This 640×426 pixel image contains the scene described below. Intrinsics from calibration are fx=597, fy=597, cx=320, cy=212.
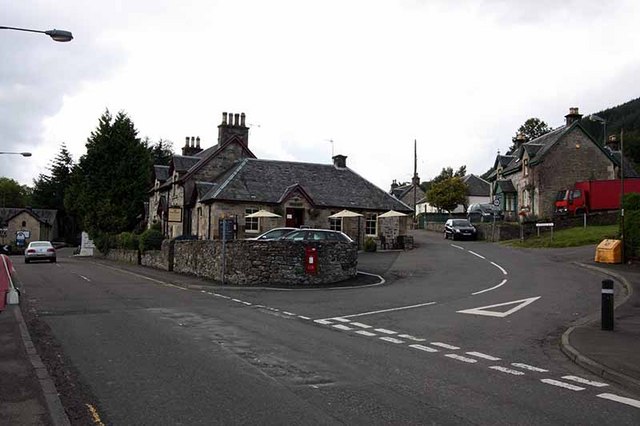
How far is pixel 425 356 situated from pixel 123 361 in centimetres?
455

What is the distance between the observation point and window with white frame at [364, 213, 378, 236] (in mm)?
42206

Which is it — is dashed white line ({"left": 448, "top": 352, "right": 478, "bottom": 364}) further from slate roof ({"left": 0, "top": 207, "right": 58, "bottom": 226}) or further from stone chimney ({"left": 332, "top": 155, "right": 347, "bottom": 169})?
slate roof ({"left": 0, "top": 207, "right": 58, "bottom": 226})

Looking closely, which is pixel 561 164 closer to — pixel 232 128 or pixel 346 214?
pixel 346 214

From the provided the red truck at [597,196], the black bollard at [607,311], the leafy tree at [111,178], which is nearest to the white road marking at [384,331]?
the black bollard at [607,311]

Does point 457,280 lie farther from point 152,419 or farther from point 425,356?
point 152,419

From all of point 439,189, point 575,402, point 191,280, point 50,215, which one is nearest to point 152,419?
point 575,402

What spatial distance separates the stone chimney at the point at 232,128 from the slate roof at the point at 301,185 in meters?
2.73

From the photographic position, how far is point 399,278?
24578mm

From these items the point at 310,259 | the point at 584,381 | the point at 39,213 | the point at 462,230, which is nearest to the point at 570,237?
the point at 462,230

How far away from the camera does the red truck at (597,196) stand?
141 feet

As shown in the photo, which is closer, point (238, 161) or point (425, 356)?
point (425, 356)

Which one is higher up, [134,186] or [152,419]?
[134,186]

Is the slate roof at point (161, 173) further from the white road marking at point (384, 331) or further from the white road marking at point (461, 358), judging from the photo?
the white road marking at point (461, 358)

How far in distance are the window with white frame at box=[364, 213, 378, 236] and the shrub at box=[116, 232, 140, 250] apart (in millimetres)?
15770
